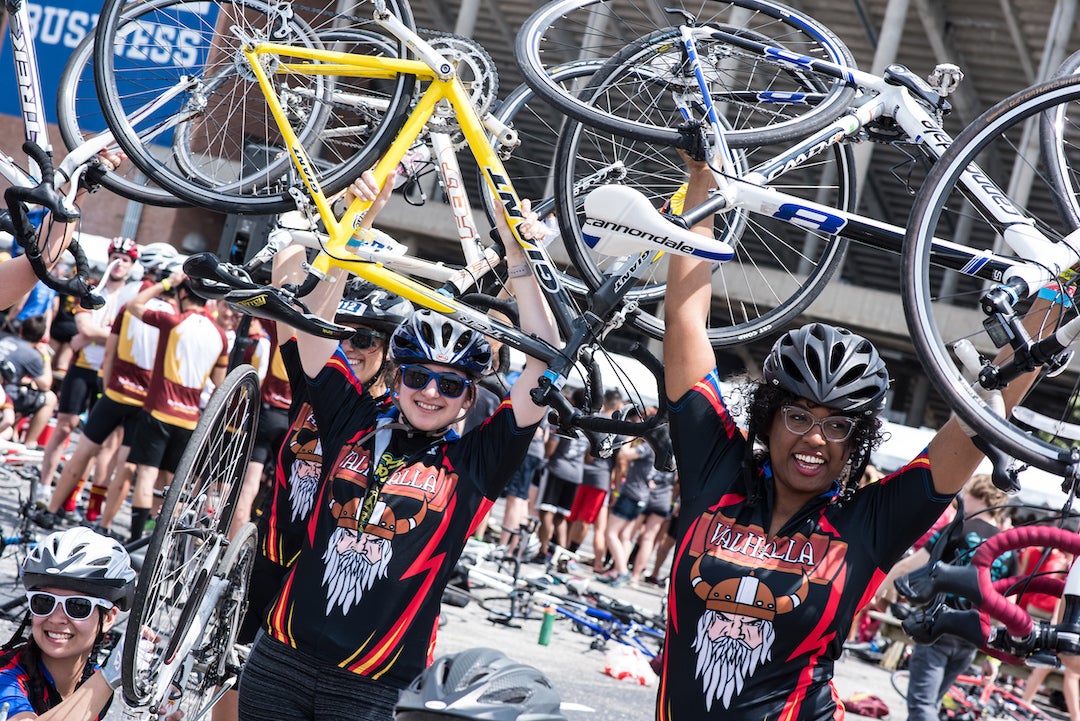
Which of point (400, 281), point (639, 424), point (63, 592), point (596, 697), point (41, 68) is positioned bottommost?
point (596, 697)

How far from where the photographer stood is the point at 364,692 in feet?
10.8

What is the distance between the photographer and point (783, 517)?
2.91 metres

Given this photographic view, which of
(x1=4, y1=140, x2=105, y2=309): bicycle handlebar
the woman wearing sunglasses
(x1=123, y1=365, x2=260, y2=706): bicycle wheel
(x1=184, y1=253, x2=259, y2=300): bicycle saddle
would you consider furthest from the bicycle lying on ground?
(x1=4, y1=140, x2=105, y2=309): bicycle handlebar

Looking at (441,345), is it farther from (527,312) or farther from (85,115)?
(85,115)

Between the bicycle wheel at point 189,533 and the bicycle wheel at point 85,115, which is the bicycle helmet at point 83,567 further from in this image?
the bicycle wheel at point 85,115

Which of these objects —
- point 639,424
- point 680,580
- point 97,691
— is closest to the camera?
point 680,580

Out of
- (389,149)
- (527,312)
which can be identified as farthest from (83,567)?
(389,149)

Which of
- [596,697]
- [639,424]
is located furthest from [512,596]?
[639,424]

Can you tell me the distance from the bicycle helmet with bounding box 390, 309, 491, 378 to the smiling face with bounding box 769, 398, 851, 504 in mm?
1097

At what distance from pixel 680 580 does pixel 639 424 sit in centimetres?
96

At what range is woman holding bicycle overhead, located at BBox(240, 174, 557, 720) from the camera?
333 centimetres

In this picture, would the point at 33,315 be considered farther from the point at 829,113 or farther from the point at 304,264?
the point at 829,113

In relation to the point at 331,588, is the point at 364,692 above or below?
below

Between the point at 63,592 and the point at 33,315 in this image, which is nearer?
the point at 63,592
